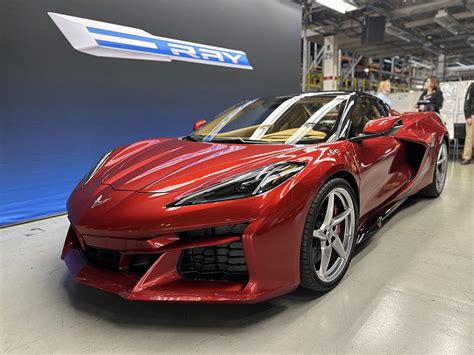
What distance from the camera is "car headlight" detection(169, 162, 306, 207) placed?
1354 mm

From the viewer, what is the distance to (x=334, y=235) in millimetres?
1694

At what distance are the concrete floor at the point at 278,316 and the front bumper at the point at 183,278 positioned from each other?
0.20m

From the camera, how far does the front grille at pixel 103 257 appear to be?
1485 mm

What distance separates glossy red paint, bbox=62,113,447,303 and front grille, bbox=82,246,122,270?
3 centimetres

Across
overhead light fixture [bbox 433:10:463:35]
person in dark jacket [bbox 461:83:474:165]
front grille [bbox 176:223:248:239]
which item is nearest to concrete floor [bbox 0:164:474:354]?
front grille [bbox 176:223:248:239]

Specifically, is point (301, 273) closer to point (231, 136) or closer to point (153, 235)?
point (153, 235)

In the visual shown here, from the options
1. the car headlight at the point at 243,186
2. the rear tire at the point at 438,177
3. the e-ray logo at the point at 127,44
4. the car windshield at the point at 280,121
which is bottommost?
the rear tire at the point at 438,177

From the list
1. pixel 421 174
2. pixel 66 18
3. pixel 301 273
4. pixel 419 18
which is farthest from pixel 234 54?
pixel 419 18

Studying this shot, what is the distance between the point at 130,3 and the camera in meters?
3.67

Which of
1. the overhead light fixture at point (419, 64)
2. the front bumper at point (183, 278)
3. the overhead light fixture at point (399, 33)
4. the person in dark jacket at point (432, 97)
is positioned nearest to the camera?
the front bumper at point (183, 278)

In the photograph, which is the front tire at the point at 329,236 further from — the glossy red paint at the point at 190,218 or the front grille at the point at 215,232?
the front grille at the point at 215,232

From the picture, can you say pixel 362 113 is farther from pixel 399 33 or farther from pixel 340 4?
pixel 399 33

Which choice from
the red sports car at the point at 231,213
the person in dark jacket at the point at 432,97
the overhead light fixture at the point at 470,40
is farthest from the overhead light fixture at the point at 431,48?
the red sports car at the point at 231,213

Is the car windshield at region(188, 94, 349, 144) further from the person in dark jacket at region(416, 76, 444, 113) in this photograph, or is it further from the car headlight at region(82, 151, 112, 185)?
the person in dark jacket at region(416, 76, 444, 113)
